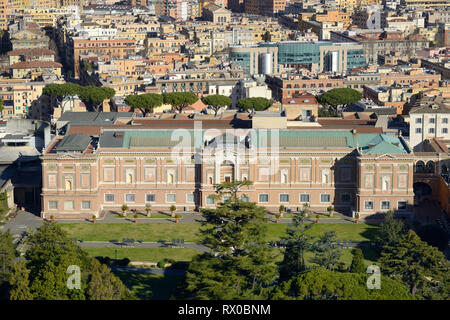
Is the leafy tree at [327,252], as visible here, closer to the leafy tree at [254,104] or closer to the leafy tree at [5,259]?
the leafy tree at [5,259]

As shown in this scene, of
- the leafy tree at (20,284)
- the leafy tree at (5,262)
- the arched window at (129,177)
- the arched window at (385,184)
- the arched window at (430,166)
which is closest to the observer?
the leafy tree at (20,284)

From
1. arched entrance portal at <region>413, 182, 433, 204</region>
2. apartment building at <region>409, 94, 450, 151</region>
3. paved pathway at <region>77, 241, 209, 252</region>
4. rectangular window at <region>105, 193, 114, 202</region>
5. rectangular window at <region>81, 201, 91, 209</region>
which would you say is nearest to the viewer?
paved pathway at <region>77, 241, 209, 252</region>

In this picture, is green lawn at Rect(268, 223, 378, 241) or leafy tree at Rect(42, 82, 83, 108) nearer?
green lawn at Rect(268, 223, 378, 241)

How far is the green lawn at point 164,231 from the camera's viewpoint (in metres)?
116

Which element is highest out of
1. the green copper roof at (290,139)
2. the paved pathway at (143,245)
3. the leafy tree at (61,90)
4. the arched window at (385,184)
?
the leafy tree at (61,90)

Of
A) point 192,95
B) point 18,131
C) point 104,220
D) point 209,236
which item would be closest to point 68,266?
point 209,236

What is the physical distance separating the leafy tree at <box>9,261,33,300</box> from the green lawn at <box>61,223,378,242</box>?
29.7 metres

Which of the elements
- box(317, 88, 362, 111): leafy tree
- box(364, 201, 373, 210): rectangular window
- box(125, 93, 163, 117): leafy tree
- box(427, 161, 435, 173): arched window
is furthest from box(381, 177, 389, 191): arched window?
box(125, 93, 163, 117): leafy tree

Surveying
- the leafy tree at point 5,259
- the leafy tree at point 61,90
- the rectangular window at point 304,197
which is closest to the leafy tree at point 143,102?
the leafy tree at point 61,90

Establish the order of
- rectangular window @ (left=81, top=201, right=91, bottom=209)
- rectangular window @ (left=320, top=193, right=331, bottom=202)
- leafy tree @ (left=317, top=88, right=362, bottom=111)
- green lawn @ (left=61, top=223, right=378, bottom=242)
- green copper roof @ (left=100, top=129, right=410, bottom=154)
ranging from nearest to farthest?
green lawn @ (left=61, top=223, right=378, bottom=242) → rectangular window @ (left=81, top=201, right=91, bottom=209) → green copper roof @ (left=100, top=129, right=410, bottom=154) → rectangular window @ (left=320, top=193, right=331, bottom=202) → leafy tree @ (left=317, top=88, right=362, bottom=111)

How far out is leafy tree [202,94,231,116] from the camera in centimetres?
17412

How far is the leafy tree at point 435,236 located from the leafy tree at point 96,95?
8394 centimetres

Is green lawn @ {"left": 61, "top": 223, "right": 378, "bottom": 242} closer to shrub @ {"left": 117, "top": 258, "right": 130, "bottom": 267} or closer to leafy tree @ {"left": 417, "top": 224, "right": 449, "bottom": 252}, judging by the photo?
leafy tree @ {"left": 417, "top": 224, "right": 449, "bottom": 252}
